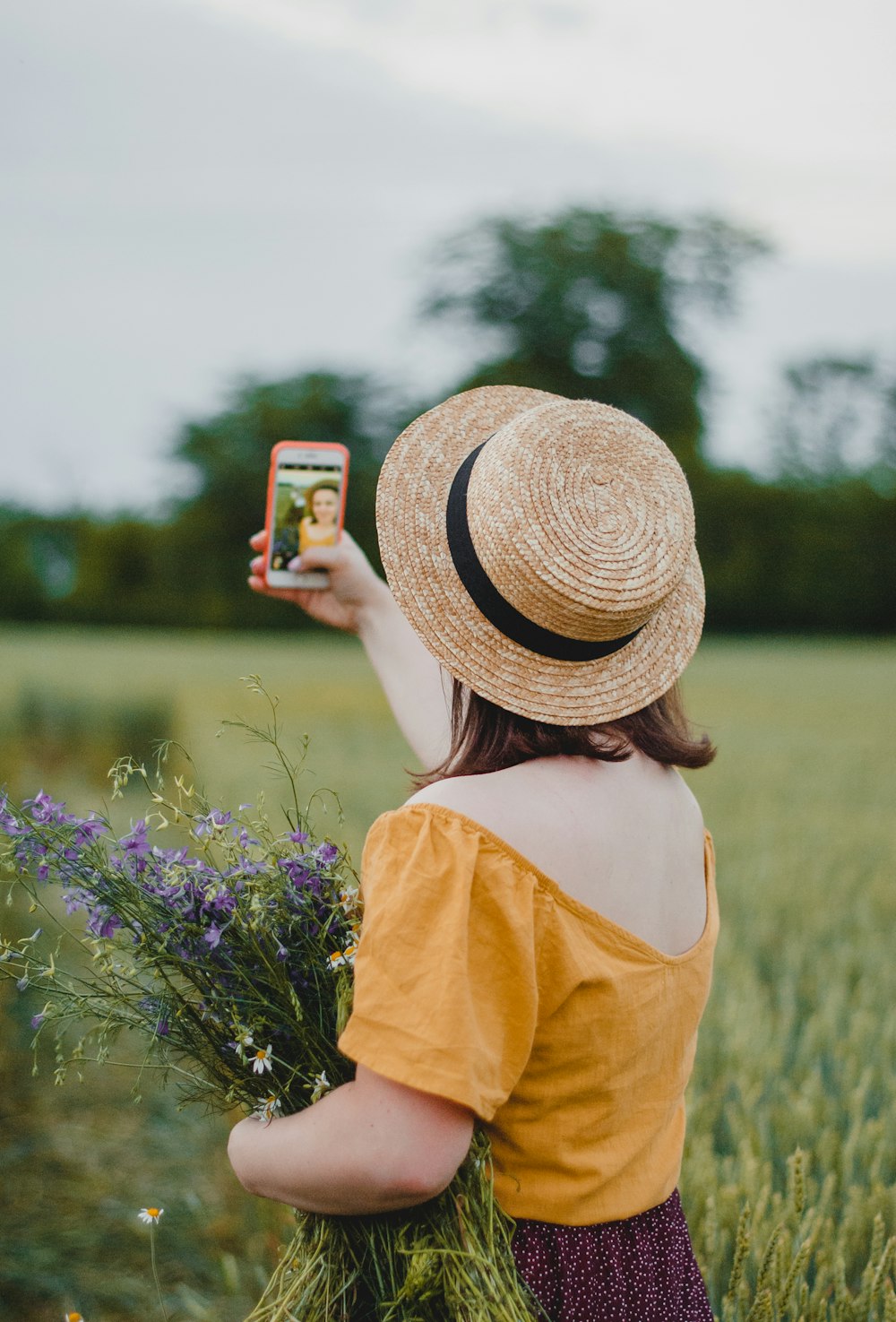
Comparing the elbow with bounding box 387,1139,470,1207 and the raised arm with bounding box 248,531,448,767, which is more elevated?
the raised arm with bounding box 248,531,448,767

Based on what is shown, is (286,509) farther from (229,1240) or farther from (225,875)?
(229,1240)

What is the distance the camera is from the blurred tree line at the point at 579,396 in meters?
30.2

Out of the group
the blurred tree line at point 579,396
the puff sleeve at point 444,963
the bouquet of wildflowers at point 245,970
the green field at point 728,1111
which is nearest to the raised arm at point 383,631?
the green field at point 728,1111

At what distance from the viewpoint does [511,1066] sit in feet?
3.94

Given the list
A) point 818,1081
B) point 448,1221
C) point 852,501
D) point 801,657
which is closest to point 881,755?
point 818,1081

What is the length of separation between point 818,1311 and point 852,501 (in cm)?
3012

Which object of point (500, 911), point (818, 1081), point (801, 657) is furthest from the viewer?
point (801, 657)

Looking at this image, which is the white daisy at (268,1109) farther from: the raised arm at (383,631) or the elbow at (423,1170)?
the raised arm at (383,631)

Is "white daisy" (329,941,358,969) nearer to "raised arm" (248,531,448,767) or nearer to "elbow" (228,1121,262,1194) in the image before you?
"elbow" (228,1121,262,1194)

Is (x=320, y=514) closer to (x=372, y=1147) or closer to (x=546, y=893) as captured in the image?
(x=546, y=893)

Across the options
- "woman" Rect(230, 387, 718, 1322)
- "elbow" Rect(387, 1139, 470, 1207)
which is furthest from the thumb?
"elbow" Rect(387, 1139, 470, 1207)

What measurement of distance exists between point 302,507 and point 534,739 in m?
0.96

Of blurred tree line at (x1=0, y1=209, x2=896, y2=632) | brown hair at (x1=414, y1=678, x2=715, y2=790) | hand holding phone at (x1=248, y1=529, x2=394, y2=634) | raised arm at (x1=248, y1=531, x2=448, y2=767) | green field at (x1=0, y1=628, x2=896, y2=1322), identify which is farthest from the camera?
blurred tree line at (x1=0, y1=209, x2=896, y2=632)

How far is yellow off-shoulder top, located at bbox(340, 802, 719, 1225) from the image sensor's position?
1.14m
